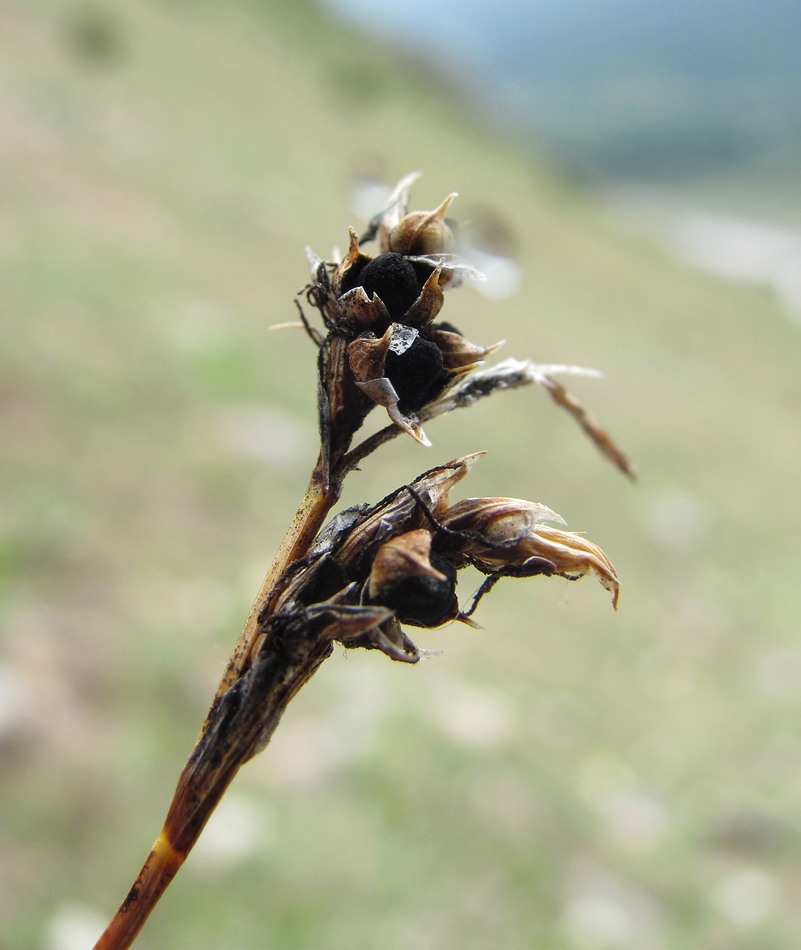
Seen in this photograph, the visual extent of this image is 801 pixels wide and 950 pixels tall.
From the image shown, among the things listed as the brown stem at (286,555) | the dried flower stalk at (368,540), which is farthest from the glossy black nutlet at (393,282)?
the brown stem at (286,555)

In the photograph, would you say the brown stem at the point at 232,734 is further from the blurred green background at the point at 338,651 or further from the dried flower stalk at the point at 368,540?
the blurred green background at the point at 338,651

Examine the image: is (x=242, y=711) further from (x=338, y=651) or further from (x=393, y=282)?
(x=338, y=651)

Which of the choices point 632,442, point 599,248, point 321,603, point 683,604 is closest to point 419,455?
point 683,604

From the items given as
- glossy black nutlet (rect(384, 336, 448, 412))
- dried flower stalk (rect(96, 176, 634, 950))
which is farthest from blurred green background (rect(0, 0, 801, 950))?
glossy black nutlet (rect(384, 336, 448, 412))

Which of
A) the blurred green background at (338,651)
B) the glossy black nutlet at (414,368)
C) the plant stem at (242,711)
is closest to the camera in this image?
the plant stem at (242,711)

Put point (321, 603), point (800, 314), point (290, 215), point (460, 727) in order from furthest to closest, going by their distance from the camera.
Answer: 1. point (800, 314)
2. point (290, 215)
3. point (460, 727)
4. point (321, 603)

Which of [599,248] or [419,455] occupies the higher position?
[599,248]

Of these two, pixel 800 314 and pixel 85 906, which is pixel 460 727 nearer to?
pixel 85 906
